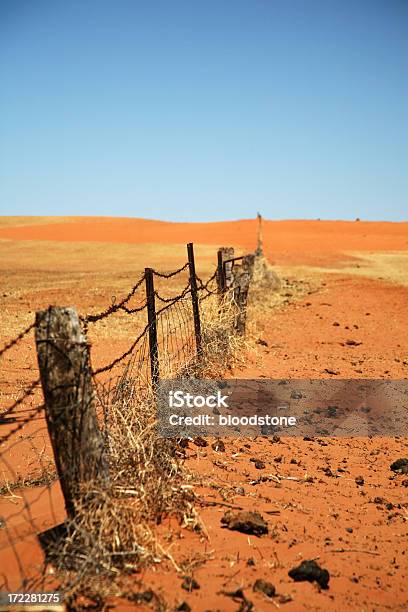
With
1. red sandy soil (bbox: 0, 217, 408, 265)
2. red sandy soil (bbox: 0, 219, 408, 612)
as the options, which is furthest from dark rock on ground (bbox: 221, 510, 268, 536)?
red sandy soil (bbox: 0, 217, 408, 265)

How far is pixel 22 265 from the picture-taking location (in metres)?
28.6

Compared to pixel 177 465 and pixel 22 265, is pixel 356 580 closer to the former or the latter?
pixel 177 465

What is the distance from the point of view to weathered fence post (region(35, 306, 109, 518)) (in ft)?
11.3

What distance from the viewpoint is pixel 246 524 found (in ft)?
12.8

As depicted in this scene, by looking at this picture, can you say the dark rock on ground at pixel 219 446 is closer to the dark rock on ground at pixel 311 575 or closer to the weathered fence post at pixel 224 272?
the dark rock on ground at pixel 311 575

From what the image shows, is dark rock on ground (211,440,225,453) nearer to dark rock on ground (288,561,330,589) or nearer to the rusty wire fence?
the rusty wire fence

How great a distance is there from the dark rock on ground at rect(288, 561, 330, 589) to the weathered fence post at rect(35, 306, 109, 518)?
113 cm

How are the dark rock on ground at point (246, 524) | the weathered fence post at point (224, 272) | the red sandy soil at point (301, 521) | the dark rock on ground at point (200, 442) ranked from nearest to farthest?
the red sandy soil at point (301, 521), the dark rock on ground at point (246, 524), the dark rock on ground at point (200, 442), the weathered fence post at point (224, 272)

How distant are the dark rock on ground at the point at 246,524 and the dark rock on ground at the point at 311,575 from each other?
42cm

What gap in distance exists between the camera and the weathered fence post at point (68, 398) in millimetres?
3441

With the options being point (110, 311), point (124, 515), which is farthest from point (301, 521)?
point (110, 311)

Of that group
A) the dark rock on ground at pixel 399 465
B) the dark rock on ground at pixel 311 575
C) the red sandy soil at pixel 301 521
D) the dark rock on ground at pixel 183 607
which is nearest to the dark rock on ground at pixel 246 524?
the red sandy soil at pixel 301 521

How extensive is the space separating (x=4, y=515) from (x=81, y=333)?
155 centimetres

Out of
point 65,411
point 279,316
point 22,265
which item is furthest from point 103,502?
point 22,265
